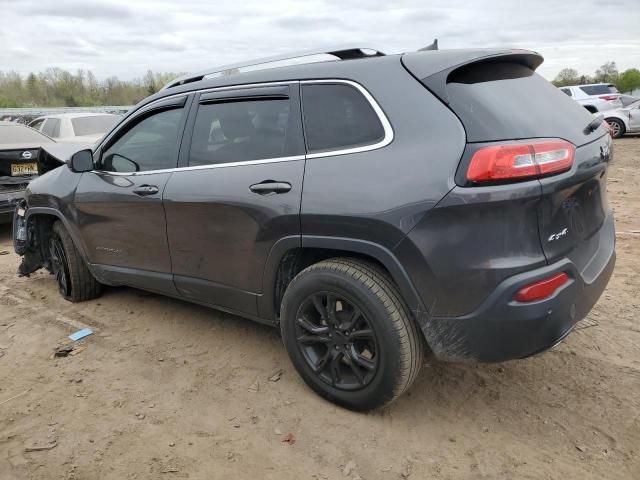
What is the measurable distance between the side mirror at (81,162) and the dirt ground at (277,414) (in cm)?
122

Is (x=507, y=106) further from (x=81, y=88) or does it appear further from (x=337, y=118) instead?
(x=81, y=88)

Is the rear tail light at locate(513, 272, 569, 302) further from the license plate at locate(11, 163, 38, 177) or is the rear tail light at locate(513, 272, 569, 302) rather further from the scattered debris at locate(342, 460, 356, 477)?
the license plate at locate(11, 163, 38, 177)

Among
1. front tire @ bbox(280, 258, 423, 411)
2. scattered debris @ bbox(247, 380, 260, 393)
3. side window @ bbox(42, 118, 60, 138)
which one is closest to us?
front tire @ bbox(280, 258, 423, 411)

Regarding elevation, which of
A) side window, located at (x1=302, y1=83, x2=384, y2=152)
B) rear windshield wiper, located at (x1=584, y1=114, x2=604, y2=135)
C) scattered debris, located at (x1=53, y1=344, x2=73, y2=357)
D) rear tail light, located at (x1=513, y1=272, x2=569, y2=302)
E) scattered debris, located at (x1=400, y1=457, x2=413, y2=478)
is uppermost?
side window, located at (x1=302, y1=83, x2=384, y2=152)

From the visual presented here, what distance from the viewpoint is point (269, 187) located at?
9.30ft

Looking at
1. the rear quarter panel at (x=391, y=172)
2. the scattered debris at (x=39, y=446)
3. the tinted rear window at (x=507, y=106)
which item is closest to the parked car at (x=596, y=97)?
the tinted rear window at (x=507, y=106)

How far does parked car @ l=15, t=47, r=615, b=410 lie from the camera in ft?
7.45

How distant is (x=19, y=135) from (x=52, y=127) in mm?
5246

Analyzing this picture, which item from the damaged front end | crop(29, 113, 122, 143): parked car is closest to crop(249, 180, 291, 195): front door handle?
the damaged front end

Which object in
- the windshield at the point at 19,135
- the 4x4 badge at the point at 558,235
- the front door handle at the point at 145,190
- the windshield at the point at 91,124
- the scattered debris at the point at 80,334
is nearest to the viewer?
the 4x4 badge at the point at 558,235

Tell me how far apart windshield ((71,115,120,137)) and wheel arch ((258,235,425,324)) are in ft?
34.4

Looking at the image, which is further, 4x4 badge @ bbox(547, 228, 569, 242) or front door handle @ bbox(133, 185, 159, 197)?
front door handle @ bbox(133, 185, 159, 197)

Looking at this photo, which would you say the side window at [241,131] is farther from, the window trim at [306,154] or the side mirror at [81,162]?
the side mirror at [81,162]

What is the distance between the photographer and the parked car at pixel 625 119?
16375 millimetres
